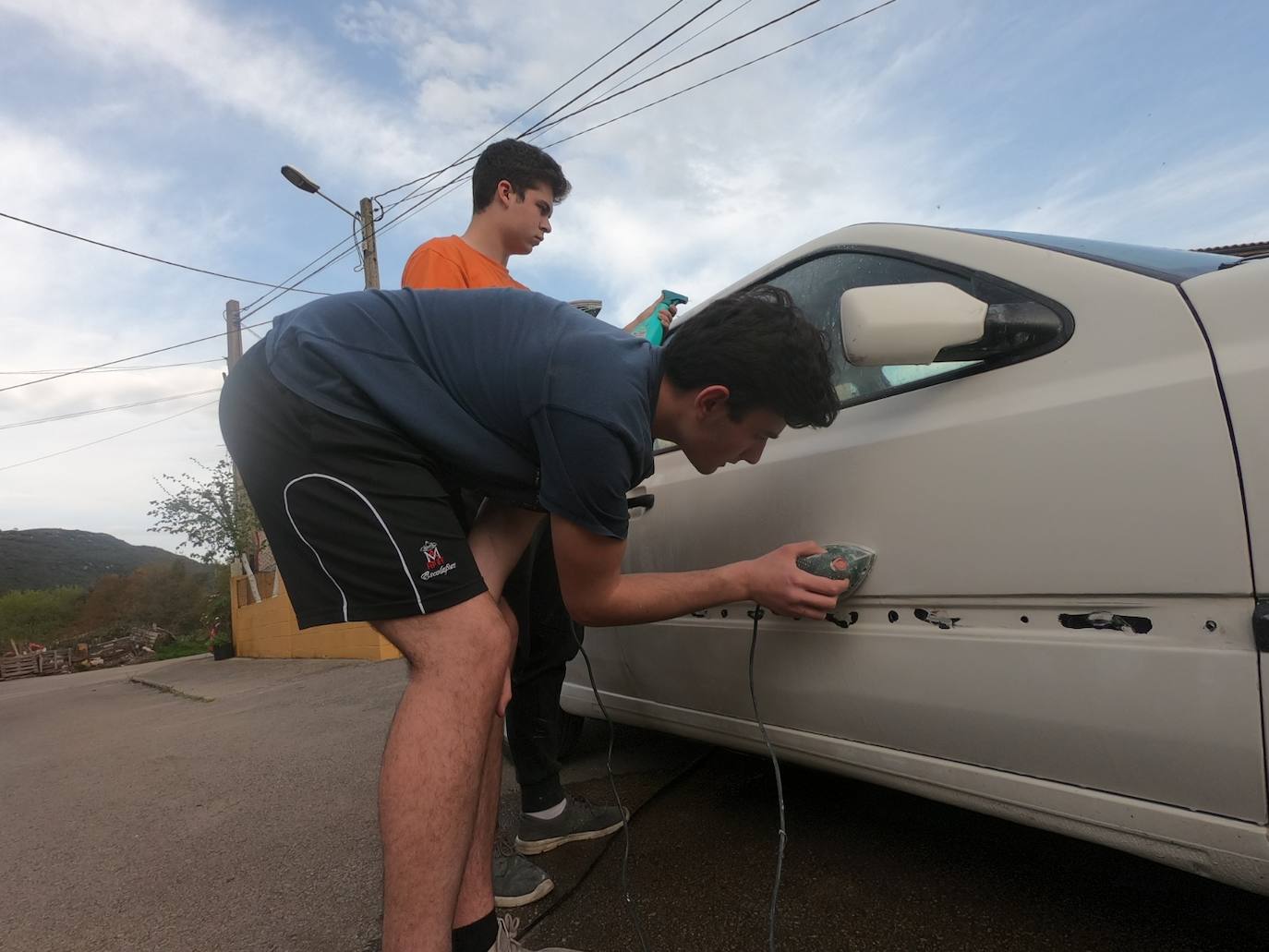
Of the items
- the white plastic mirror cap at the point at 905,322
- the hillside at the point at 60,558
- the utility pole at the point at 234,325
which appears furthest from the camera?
the hillside at the point at 60,558

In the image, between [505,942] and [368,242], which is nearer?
[505,942]

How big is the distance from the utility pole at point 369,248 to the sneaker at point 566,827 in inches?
428

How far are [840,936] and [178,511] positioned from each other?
67.6 ft

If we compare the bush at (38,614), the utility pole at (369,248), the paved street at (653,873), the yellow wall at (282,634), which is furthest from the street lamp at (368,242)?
the bush at (38,614)

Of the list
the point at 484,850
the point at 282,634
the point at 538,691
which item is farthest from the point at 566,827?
the point at 282,634

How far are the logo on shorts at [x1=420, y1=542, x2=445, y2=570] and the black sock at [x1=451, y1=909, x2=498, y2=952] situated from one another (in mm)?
612

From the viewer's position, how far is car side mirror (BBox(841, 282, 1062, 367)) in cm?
122

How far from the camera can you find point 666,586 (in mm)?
1408

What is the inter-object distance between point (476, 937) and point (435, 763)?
1.27ft

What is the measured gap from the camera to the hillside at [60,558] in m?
44.8

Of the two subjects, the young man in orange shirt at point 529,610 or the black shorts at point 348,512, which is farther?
the young man in orange shirt at point 529,610

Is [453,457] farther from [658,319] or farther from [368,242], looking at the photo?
[368,242]

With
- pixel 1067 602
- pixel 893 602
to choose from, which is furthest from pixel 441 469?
pixel 1067 602

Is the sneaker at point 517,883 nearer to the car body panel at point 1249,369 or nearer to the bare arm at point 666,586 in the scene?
the bare arm at point 666,586
